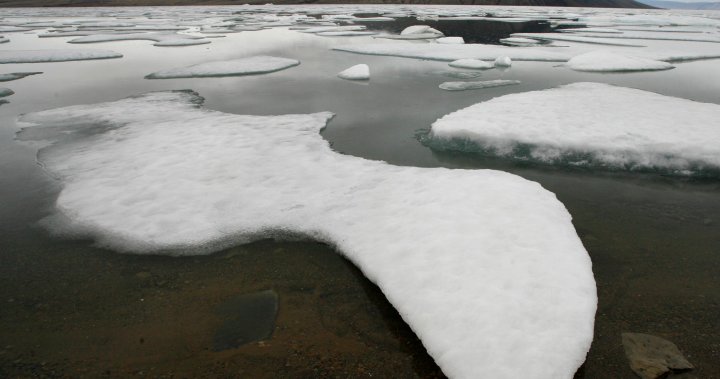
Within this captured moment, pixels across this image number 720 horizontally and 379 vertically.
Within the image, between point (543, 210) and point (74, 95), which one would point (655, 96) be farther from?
point (74, 95)

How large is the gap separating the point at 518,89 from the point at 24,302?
833 centimetres

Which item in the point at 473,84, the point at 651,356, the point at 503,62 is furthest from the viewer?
the point at 503,62

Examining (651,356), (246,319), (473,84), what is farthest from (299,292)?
(473,84)

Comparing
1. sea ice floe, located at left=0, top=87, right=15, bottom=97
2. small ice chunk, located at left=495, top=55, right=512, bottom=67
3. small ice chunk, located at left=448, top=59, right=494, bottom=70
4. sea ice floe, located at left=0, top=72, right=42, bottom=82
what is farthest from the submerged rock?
sea ice floe, located at left=0, top=72, right=42, bottom=82

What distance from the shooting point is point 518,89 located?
8.41 m

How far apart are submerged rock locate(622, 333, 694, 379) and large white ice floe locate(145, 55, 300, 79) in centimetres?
975

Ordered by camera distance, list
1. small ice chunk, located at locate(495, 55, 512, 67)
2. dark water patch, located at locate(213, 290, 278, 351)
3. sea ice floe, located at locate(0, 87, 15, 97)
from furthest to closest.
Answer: small ice chunk, located at locate(495, 55, 512, 67) < sea ice floe, located at locate(0, 87, 15, 97) < dark water patch, located at locate(213, 290, 278, 351)

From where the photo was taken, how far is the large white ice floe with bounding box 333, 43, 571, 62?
474 inches

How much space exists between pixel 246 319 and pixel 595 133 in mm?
4411

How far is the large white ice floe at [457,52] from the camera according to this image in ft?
39.5

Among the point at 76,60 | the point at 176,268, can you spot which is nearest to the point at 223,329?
the point at 176,268

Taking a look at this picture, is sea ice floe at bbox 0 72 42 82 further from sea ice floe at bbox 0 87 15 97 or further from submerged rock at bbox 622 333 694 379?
submerged rock at bbox 622 333 694 379

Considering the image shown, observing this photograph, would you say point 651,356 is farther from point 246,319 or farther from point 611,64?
point 611,64

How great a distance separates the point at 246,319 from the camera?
2.53 meters
